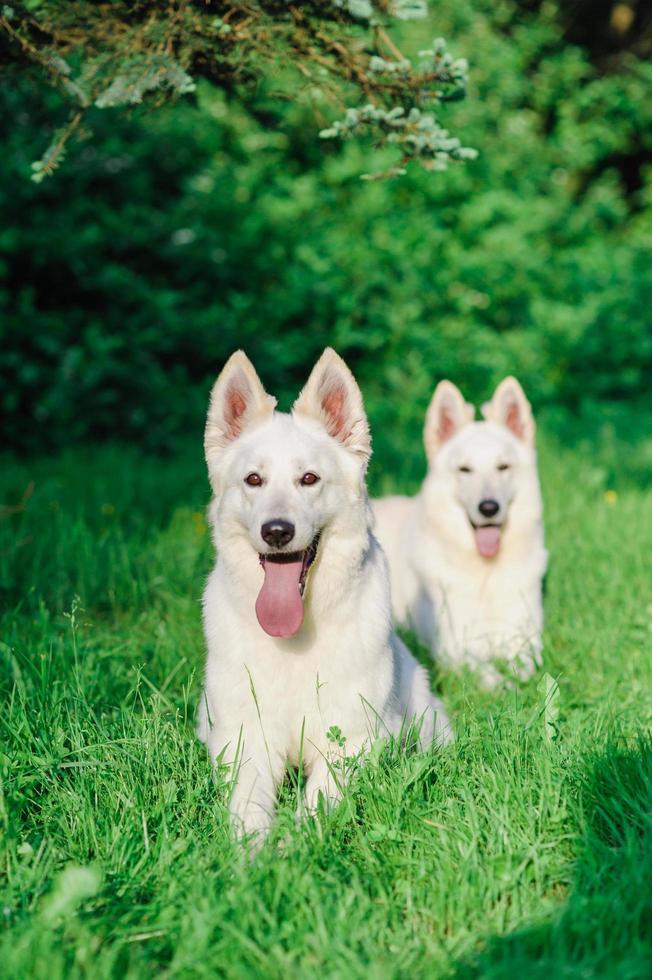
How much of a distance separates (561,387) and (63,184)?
6012 millimetres

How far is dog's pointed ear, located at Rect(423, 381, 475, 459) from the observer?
494 cm

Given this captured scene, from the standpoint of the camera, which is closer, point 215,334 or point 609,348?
point 215,334

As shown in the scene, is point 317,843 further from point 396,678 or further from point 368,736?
point 396,678

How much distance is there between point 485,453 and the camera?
478 centimetres

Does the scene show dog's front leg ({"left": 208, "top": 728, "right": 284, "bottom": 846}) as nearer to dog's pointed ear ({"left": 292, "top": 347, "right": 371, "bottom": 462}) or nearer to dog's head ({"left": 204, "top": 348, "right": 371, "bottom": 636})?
dog's head ({"left": 204, "top": 348, "right": 371, "bottom": 636})

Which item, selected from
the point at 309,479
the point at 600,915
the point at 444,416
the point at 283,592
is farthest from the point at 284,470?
the point at 444,416

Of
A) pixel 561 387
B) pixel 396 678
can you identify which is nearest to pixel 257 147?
pixel 561 387

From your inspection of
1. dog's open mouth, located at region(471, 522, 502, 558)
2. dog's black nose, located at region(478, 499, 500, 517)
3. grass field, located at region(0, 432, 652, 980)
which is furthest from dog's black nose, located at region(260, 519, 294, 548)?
dog's open mouth, located at region(471, 522, 502, 558)

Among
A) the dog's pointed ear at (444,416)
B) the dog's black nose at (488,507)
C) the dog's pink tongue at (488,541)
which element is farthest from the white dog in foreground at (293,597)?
the dog's pointed ear at (444,416)

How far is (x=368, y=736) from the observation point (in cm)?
283

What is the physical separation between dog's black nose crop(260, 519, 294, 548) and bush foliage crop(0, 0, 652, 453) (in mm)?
3909

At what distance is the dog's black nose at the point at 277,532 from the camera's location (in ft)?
8.96

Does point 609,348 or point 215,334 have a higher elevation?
point 609,348

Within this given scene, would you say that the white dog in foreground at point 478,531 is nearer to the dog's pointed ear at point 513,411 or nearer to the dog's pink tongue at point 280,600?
the dog's pointed ear at point 513,411
